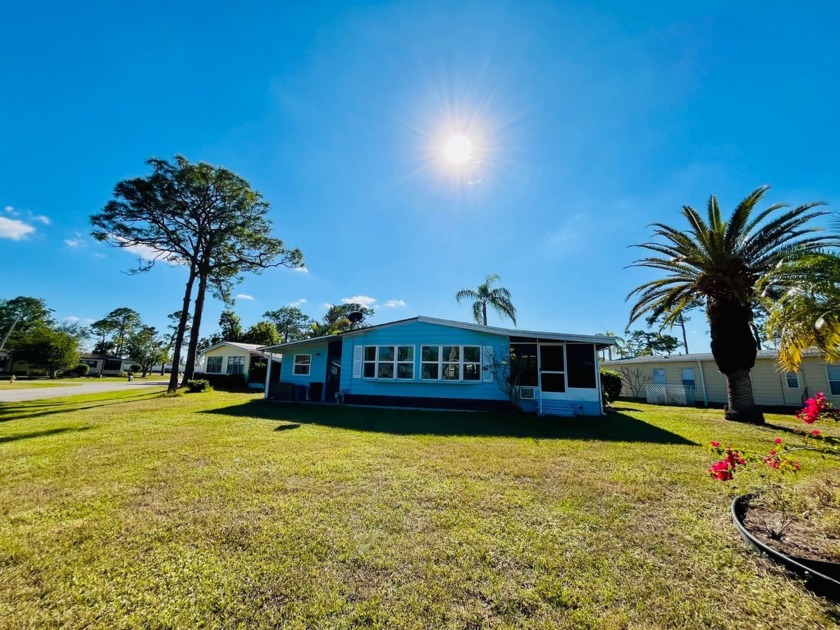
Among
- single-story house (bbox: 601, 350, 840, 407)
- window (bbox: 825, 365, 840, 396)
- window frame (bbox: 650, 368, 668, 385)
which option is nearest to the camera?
window (bbox: 825, 365, 840, 396)

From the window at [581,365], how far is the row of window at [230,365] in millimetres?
26246

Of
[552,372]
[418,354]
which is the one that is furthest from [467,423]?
[552,372]

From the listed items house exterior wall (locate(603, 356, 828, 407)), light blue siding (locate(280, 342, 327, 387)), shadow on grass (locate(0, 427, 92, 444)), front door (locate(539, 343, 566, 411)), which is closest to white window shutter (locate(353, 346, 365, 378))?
light blue siding (locate(280, 342, 327, 387))

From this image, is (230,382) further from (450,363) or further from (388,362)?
(450,363)

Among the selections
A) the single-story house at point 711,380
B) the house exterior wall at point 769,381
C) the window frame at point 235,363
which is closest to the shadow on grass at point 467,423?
the house exterior wall at point 769,381

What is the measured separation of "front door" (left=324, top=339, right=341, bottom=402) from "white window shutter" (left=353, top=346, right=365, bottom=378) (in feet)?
6.29

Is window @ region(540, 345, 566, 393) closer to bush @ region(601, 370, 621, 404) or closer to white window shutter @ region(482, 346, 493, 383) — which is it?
white window shutter @ region(482, 346, 493, 383)

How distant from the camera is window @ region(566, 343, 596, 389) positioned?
1248 centimetres

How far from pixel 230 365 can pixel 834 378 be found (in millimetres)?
39178

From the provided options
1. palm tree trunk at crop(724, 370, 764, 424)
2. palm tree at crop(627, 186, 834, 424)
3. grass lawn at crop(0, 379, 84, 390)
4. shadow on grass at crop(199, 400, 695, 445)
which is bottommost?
grass lawn at crop(0, 379, 84, 390)

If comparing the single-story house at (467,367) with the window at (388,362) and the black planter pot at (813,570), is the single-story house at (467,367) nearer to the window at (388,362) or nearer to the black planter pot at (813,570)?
the window at (388,362)

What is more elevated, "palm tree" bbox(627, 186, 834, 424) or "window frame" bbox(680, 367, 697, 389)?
"palm tree" bbox(627, 186, 834, 424)

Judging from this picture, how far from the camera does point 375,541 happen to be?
3.15m

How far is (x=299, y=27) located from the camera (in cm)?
852
